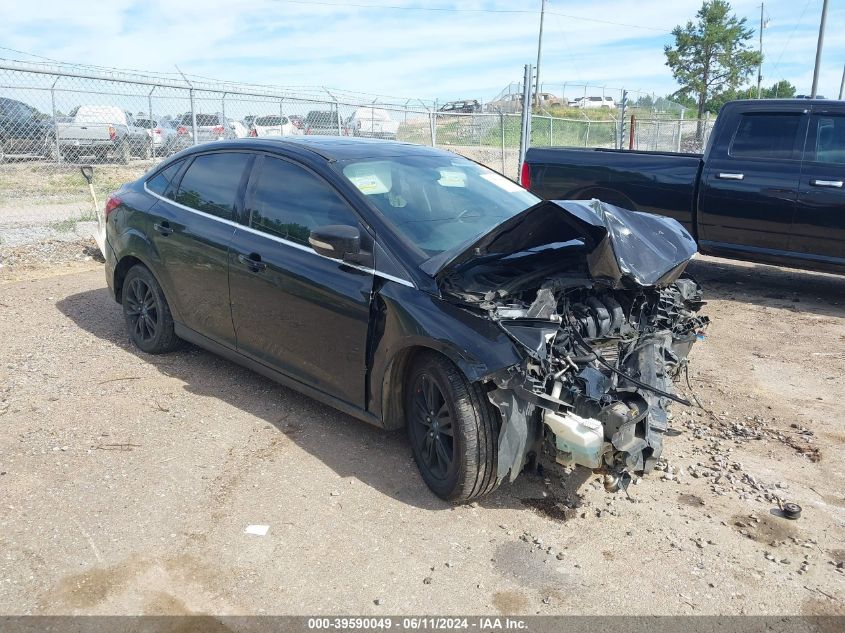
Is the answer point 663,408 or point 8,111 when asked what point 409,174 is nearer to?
point 663,408

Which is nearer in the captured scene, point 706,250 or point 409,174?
point 409,174

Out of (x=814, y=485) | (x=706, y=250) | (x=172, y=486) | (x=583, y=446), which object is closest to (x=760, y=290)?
(x=706, y=250)

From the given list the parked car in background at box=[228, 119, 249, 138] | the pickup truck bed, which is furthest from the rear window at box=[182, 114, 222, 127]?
the pickup truck bed

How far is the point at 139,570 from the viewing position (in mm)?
3082

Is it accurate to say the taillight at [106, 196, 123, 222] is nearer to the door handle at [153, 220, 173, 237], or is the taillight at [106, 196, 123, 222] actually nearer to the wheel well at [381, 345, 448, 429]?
the door handle at [153, 220, 173, 237]

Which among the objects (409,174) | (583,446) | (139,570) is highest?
(409,174)

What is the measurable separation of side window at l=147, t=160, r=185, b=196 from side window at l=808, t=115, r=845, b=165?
19.9 feet

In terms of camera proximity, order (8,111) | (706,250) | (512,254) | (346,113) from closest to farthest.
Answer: (512,254) < (706,250) < (8,111) < (346,113)

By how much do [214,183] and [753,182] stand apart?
5.50 m

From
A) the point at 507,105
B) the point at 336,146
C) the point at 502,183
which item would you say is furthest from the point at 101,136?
the point at 507,105

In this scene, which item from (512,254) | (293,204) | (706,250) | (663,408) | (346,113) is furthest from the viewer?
(346,113)

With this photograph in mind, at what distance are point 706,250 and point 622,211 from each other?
4.43 meters

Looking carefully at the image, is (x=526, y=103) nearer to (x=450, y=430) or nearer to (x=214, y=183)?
(x=214, y=183)

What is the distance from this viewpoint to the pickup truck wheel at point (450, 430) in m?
3.32
